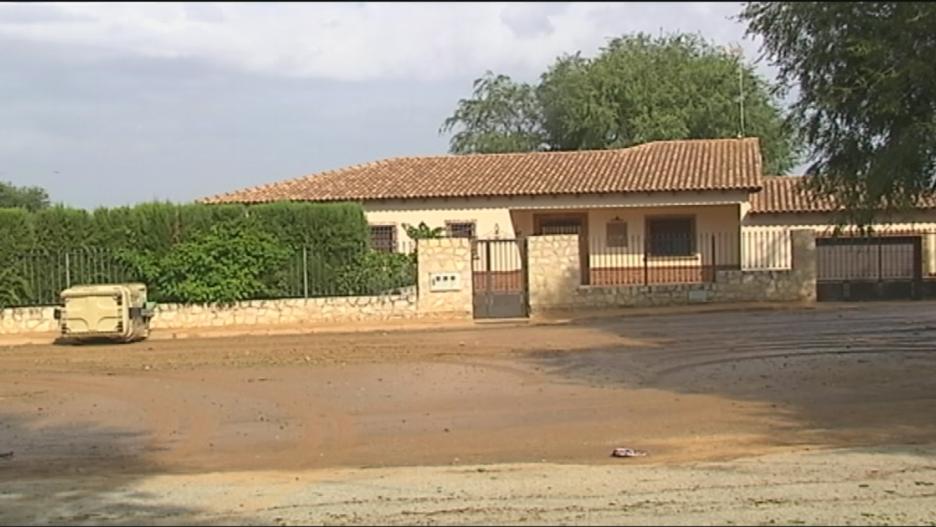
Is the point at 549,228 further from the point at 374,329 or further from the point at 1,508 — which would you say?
the point at 1,508

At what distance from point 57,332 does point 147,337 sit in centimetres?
245

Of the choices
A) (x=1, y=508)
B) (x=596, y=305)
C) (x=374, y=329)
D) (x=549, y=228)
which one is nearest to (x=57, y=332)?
(x=374, y=329)

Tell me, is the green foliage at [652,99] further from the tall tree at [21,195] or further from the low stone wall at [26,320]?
the low stone wall at [26,320]

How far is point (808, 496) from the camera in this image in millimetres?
10195

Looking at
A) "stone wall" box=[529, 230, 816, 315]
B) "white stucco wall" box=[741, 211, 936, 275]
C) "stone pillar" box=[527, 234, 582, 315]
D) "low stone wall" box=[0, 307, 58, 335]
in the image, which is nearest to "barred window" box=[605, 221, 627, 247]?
"white stucco wall" box=[741, 211, 936, 275]

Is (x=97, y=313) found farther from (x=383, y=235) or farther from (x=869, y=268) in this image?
(x=869, y=268)

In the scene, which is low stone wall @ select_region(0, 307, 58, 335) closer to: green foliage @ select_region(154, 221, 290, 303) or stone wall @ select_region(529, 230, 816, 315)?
green foliage @ select_region(154, 221, 290, 303)

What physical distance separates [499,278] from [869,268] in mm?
11311

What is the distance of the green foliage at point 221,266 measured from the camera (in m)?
31.3

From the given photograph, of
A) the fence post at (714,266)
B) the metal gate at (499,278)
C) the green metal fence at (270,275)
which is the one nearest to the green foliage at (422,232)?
the metal gate at (499,278)

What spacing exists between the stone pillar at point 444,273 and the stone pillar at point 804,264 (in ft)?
30.7

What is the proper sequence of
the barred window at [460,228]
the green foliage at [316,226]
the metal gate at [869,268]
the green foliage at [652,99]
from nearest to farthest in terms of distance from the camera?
1. the green foliage at [316,226]
2. the metal gate at [869,268]
3. the barred window at [460,228]
4. the green foliage at [652,99]

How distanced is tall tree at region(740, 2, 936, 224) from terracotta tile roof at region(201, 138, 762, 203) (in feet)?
70.7

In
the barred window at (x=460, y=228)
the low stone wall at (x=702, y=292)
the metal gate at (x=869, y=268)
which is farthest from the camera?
the barred window at (x=460, y=228)
